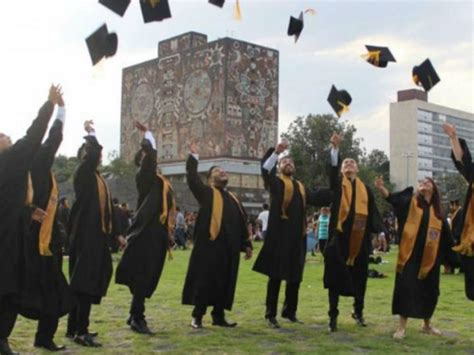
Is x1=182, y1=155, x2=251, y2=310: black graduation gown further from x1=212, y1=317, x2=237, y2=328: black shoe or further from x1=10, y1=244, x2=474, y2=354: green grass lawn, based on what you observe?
x1=10, y1=244, x2=474, y2=354: green grass lawn

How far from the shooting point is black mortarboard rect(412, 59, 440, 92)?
1011cm

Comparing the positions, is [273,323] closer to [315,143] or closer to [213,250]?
[213,250]

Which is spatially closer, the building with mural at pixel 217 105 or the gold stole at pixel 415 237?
the gold stole at pixel 415 237

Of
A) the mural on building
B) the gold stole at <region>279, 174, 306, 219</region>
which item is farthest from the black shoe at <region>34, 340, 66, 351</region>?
the mural on building

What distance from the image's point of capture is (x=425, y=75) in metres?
10.3

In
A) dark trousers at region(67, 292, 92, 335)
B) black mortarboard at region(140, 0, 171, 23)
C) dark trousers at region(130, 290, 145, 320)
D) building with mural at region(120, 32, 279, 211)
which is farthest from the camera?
building with mural at region(120, 32, 279, 211)

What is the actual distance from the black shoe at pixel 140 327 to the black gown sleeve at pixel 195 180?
1703mm

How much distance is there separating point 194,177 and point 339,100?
3.35 m

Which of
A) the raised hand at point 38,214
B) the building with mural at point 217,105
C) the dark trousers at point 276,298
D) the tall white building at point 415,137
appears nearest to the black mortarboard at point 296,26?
the dark trousers at point 276,298

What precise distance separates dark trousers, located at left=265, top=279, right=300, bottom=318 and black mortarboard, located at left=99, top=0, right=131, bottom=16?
399 centimetres

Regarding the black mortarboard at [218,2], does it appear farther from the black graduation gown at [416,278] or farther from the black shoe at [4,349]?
the black shoe at [4,349]

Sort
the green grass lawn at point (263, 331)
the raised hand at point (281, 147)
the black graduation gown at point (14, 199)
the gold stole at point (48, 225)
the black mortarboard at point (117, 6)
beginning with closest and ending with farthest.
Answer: the black graduation gown at point (14, 199) < the gold stole at point (48, 225) < the green grass lawn at point (263, 331) < the raised hand at point (281, 147) < the black mortarboard at point (117, 6)

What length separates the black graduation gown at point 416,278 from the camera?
7324 millimetres

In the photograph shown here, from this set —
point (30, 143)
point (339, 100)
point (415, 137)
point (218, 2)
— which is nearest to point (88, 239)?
point (30, 143)
